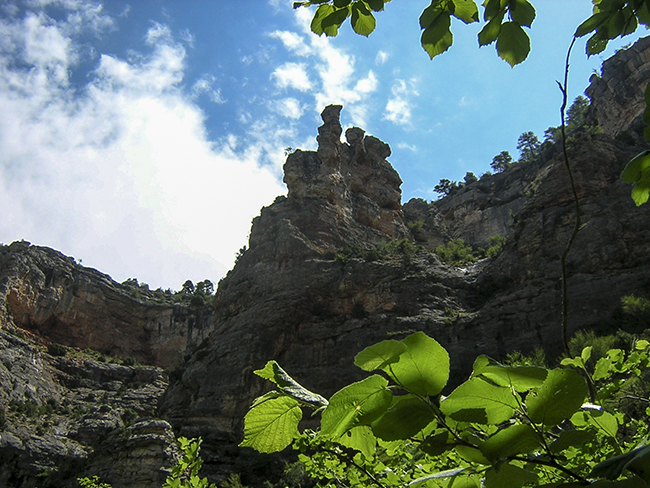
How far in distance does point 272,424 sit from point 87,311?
48.6 meters

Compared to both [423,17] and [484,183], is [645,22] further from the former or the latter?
[484,183]

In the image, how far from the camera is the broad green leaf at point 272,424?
0.94 m

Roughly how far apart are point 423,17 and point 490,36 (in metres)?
0.23

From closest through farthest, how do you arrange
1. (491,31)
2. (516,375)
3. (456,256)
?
(516,375) < (491,31) < (456,256)

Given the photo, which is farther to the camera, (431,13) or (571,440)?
(431,13)

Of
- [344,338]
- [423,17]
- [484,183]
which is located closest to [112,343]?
[344,338]

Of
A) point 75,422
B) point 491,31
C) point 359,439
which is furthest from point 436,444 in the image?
point 75,422

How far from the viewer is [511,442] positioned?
2.55 feet

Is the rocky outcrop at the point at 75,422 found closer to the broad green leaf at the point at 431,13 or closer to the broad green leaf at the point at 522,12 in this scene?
the broad green leaf at the point at 431,13

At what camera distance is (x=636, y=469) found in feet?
2.18

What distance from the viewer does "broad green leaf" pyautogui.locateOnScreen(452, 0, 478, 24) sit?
136 cm

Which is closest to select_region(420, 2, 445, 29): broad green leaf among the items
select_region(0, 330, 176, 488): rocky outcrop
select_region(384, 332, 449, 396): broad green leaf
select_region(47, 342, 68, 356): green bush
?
select_region(384, 332, 449, 396): broad green leaf

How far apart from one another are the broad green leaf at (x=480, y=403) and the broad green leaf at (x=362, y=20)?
3.82 feet

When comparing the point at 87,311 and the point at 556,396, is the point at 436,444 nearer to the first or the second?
the point at 556,396
